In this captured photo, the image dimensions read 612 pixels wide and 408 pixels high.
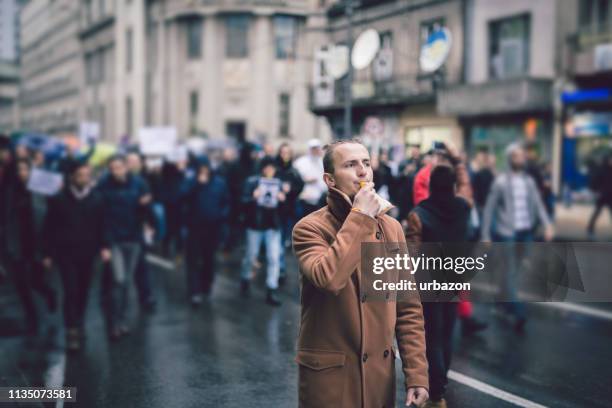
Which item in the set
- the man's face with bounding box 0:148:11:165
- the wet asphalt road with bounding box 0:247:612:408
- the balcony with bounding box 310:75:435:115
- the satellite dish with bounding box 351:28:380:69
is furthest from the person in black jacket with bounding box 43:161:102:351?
the balcony with bounding box 310:75:435:115

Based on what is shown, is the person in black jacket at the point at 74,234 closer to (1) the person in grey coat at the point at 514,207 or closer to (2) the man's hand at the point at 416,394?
(1) the person in grey coat at the point at 514,207

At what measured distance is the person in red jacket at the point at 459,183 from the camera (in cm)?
682

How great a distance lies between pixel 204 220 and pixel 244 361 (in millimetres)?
3336

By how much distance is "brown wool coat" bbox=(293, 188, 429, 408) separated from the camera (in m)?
3.11

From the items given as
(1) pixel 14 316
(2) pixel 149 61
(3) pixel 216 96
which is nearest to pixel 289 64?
(3) pixel 216 96

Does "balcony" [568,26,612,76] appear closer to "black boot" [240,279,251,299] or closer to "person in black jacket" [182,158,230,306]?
"black boot" [240,279,251,299]

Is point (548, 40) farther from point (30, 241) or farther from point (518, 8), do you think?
point (30, 241)

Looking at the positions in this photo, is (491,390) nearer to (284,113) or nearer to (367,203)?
(367,203)

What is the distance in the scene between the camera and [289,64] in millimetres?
39344

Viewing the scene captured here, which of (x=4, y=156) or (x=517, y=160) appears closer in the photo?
(x=517, y=160)

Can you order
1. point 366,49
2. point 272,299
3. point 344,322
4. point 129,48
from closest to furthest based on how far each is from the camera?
point 344,322 < point 272,299 < point 366,49 < point 129,48

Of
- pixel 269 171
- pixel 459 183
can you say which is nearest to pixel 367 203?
pixel 459 183

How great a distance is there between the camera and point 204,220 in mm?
9805

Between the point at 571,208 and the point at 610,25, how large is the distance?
4.95 metres
